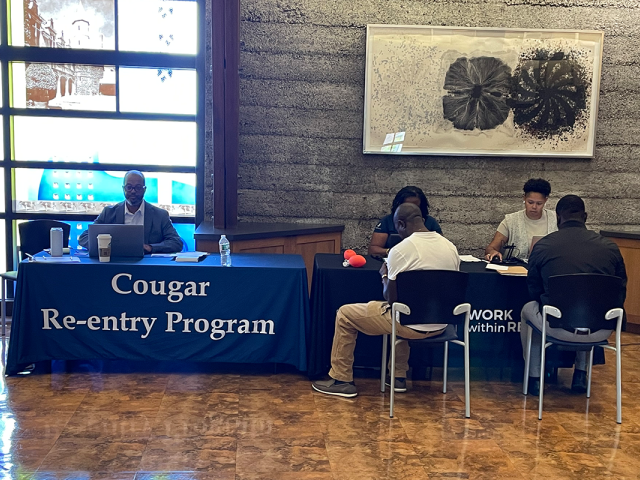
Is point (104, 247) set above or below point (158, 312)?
above

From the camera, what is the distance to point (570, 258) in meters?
3.62

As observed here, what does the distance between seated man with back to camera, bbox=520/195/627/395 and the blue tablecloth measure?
1350mm

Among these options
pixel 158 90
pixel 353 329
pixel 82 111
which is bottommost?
pixel 353 329

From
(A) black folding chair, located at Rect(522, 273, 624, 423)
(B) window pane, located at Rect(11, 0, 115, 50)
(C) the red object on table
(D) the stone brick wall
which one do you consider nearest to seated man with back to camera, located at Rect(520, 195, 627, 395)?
(A) black folding chair, located at Rect(522, 273, 624, 423)

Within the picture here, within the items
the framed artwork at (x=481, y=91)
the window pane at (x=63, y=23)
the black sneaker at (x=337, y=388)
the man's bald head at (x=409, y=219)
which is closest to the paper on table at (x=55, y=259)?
the black sneaker at (x=337, y=388)

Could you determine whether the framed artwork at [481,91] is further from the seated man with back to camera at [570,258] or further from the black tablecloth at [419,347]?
the seated man with back to camera at [570,258]

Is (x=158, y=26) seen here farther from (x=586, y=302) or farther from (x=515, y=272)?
(x=586, y=302)

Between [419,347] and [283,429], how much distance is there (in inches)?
47.5

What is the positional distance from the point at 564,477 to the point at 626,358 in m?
2.36

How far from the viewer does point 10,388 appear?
381 cm

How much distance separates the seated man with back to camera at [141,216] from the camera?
4.84m

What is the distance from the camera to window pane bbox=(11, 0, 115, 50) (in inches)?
219

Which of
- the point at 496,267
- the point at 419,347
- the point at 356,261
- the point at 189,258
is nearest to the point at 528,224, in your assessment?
the point at 496,267

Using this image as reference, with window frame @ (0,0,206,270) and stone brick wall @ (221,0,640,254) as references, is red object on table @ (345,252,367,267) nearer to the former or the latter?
stone brick wall @ (221,0,640,254)
